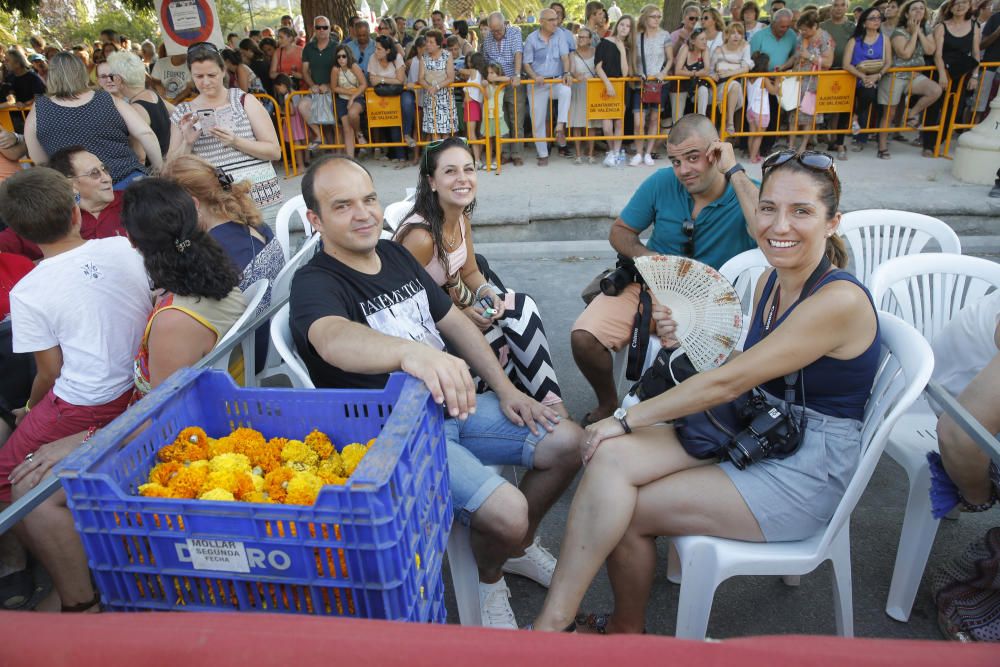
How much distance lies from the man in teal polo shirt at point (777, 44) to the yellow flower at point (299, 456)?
8252 millimetres

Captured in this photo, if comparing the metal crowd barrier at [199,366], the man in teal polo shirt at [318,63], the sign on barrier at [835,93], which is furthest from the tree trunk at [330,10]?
the metal crowd barrier at [199,366]

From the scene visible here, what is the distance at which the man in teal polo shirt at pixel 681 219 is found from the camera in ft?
10.6

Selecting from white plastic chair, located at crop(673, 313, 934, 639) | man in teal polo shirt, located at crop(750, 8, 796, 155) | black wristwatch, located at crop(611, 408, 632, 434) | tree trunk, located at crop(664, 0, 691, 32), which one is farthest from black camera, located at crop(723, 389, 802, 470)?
tree trunk, located at crop(664, 0, 691, 32)

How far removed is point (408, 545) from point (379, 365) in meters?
0.59

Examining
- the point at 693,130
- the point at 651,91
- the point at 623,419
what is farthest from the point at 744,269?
the point at 651,91

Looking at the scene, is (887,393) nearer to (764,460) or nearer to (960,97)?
(764,460)

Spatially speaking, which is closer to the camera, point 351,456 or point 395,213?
point 351,456

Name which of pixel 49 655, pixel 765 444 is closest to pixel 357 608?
pixel 49 655

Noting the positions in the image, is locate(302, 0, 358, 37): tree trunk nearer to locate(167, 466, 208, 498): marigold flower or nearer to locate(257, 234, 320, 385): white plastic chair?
locate(257, 234, 320, 385): white plastic chair

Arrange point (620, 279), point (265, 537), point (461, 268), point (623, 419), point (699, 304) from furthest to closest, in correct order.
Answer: point (620, 279), point (461, 268), point (699, 304), point (623, 419), point (265, 537)

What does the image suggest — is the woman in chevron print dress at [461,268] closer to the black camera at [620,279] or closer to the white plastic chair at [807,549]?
the black camera at [620,279]

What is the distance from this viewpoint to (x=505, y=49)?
9.10 metres

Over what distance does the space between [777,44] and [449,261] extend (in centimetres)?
724

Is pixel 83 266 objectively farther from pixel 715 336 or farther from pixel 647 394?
pixel 715 336
